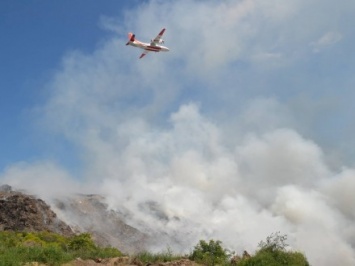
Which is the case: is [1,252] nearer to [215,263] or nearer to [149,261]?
[149,261]

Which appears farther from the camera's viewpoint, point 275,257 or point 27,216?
point 27,216

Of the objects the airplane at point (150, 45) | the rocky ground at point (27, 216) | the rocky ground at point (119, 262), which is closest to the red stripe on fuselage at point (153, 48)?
the airplane at point (150, 45)

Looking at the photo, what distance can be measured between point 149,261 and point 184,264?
3.21 metres

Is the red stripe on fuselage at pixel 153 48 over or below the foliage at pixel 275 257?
over

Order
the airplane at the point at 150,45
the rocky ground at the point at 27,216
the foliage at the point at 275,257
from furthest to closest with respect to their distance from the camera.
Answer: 1. the rocky ground at the point at 27,216
2. the airplane at the point at 150,45
3. the foliage at the point at 275,257

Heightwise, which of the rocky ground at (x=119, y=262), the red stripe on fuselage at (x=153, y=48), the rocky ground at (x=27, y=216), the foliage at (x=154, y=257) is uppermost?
the red stripe on fuselage at (x=153, y=48)

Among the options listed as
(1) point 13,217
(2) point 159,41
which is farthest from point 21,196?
(2) point 159,41

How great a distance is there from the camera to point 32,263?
91.4ft

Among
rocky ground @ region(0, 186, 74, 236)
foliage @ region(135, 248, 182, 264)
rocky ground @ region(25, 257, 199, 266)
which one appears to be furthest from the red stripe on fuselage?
rocky ground @ region(0, 186, 74, 236)

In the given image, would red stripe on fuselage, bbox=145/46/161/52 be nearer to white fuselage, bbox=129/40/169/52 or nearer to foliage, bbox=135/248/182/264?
white fuselage, bbox=129/40/169/52

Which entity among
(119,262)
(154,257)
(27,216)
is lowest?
(119,262)

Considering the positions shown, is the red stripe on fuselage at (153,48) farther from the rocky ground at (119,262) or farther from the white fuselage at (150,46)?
the rocky ground at (119,262)

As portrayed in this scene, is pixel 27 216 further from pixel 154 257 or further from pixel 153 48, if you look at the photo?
pixel 154 257

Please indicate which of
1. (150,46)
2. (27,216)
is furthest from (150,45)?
(27,216)
